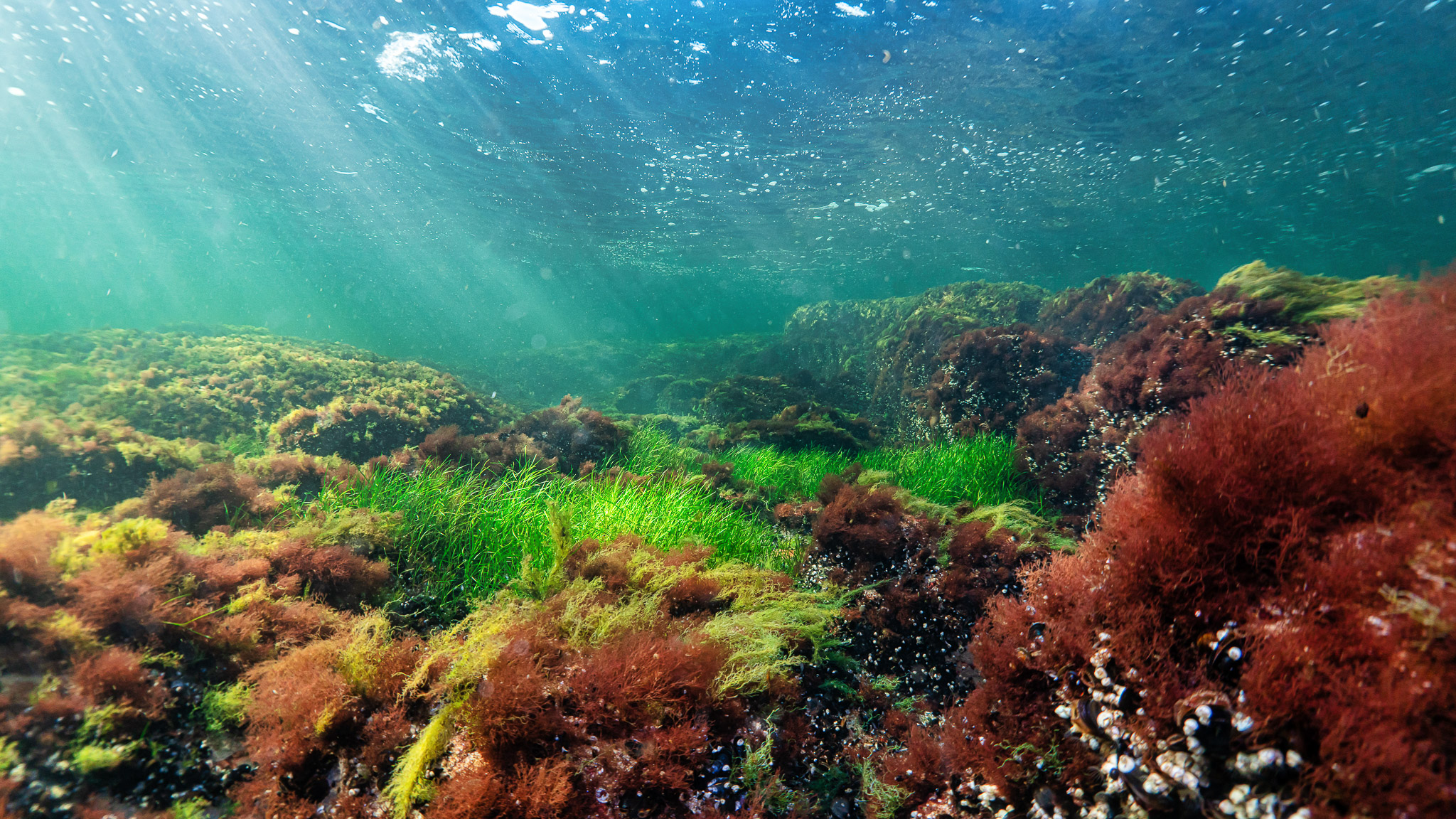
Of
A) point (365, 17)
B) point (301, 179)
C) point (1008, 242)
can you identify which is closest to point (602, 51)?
point (365, 17)

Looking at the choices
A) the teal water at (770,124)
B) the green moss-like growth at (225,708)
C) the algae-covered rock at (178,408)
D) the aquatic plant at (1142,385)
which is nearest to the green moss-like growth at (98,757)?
the green moss-like growth at (225,708)

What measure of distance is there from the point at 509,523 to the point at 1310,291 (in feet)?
30.5

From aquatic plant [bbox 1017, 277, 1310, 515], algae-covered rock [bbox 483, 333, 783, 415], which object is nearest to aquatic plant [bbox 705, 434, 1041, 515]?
aquatic plant [bbox 1017, 277, 1310, 515]

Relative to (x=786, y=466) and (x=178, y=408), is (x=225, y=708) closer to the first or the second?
(x=786, y=466)

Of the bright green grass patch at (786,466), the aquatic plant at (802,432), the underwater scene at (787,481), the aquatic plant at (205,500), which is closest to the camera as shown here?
the underwater scene at (787,481)

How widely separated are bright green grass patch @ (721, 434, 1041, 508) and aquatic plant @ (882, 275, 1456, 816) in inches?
163

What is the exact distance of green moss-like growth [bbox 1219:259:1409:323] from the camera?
5.22m

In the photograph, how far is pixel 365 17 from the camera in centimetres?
1316

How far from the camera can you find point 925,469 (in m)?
8.09

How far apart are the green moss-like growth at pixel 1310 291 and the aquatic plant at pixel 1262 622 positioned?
4.76 m

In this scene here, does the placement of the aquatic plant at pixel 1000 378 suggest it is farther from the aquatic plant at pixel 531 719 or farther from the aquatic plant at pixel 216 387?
the aquatic plant at pixel 216 387

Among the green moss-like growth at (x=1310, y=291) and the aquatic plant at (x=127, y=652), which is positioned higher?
the green moss-like growth at (x=1310, y=291)

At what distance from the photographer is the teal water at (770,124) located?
40.2 ft

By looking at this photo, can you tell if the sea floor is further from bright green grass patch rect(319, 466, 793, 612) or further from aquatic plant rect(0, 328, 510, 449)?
aquatic plant rect(0, 328, 510, 449)
